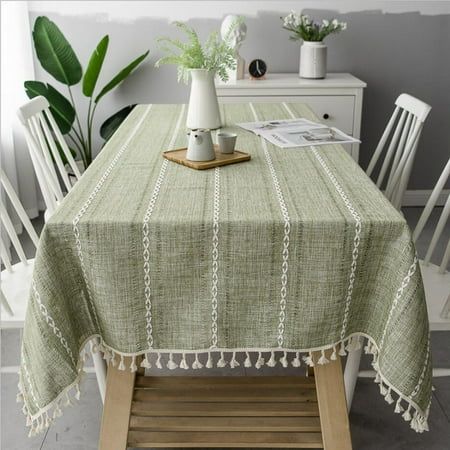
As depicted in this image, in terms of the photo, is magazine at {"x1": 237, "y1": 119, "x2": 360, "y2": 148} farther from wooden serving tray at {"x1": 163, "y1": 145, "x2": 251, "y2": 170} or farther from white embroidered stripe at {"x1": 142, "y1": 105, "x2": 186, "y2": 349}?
white embroidered stripe at {"x1": 142, "y1": 105, "x2": 186, "y2": 349}

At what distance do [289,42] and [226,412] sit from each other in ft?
7.83

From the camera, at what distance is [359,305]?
4.89 feet

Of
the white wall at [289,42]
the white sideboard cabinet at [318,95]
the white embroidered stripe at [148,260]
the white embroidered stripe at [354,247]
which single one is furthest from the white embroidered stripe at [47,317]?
the white wall at [289,42]

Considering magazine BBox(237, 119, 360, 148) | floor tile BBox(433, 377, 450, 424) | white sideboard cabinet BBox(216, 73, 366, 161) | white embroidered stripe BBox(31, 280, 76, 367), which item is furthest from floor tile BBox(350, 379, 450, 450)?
white sideboard cabinet BBox(216, 73, 366, 161)

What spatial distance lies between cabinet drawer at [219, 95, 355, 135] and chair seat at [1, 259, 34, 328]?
1574 mm

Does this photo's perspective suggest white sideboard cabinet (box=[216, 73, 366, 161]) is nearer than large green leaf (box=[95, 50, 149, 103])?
Yes

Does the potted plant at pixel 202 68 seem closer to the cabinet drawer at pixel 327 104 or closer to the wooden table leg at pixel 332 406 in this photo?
the wooden table leg at pixel 332 406

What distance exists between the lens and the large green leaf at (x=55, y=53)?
10.8 ft

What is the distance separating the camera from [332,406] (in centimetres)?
167

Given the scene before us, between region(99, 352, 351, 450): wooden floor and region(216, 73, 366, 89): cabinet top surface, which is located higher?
region(216, 73, 366, 89): cabinet top surface

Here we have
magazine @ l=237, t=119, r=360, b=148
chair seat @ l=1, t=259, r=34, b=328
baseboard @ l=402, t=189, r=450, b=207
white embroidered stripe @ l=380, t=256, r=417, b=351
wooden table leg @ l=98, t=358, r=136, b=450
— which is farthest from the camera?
baseboard @ l=402, t=189, r=450, b=207

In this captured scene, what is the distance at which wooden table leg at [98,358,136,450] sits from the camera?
5.39 feet

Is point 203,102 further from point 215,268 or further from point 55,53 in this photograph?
point 55,53

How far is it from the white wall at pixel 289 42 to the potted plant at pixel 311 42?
0.75 feet
